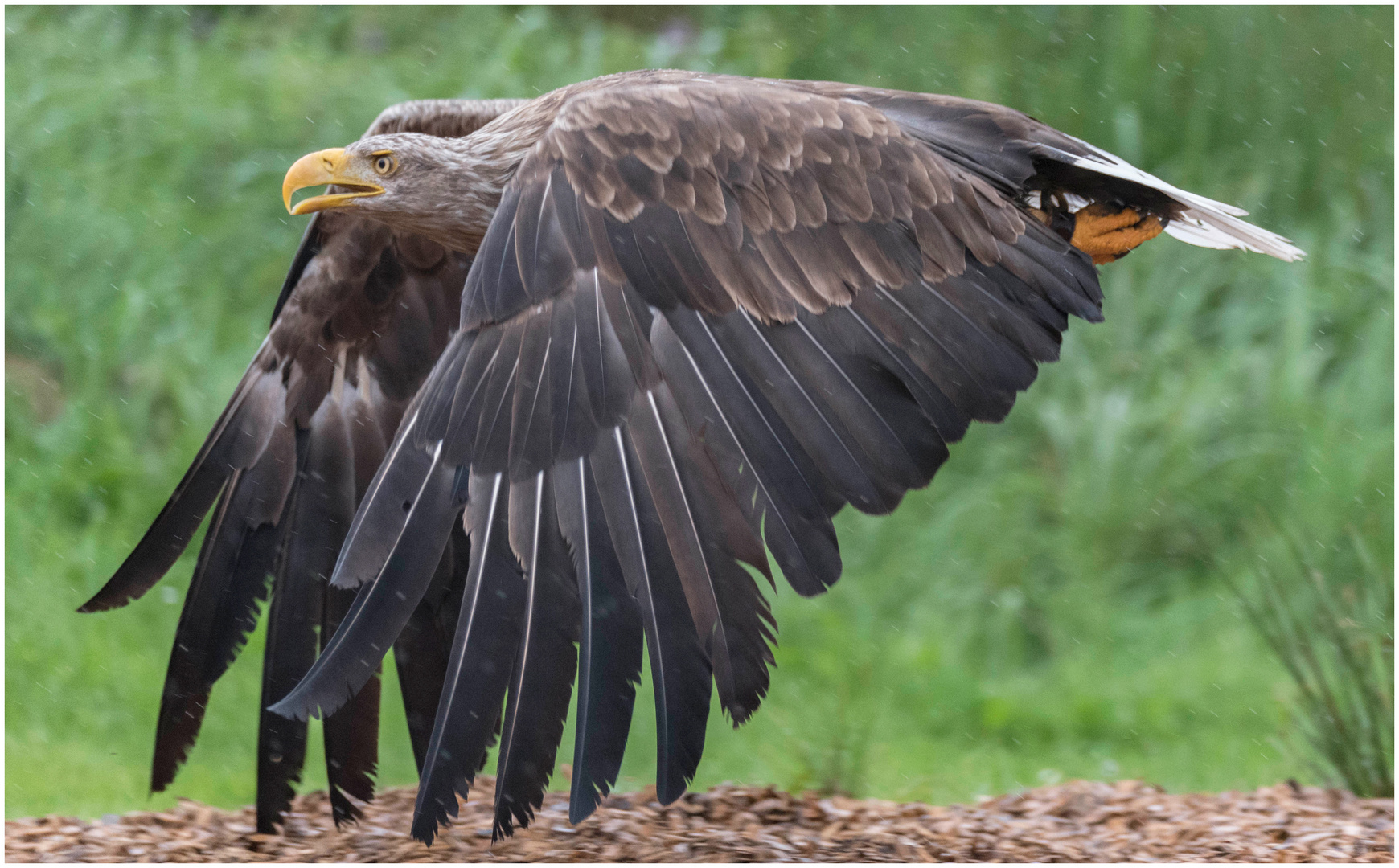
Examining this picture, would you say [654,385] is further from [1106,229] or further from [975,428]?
[975,428]

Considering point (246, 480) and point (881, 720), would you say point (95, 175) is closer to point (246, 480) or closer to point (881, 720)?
point (246, 480)

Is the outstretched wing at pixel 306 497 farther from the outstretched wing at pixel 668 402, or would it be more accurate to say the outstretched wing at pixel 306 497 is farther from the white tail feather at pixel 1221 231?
the white tail feather at pixel 1221 231

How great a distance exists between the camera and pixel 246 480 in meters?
3.98

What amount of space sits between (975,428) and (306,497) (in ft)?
13.2

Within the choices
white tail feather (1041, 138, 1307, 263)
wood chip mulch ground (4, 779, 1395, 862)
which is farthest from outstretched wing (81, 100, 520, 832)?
white tail feather (1041, 138, 1307, 263)

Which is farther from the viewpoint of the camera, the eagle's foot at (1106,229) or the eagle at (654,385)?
the eagle's foot at (1106,229)

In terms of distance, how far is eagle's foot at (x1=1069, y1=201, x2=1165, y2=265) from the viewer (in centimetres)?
369

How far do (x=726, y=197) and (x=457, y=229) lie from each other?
0.95 meters

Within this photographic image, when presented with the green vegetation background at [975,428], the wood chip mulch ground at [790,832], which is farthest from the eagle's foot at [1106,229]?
the green vegetation background at [975,428]

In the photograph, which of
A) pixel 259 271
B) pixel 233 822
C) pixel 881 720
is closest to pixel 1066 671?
pixel 881 720

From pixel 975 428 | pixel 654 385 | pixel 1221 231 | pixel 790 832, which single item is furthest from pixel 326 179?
pixel 975 428

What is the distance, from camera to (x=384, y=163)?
3.55m

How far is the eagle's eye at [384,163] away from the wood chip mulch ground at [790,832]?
184cm

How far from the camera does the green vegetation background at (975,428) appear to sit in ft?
18.1
